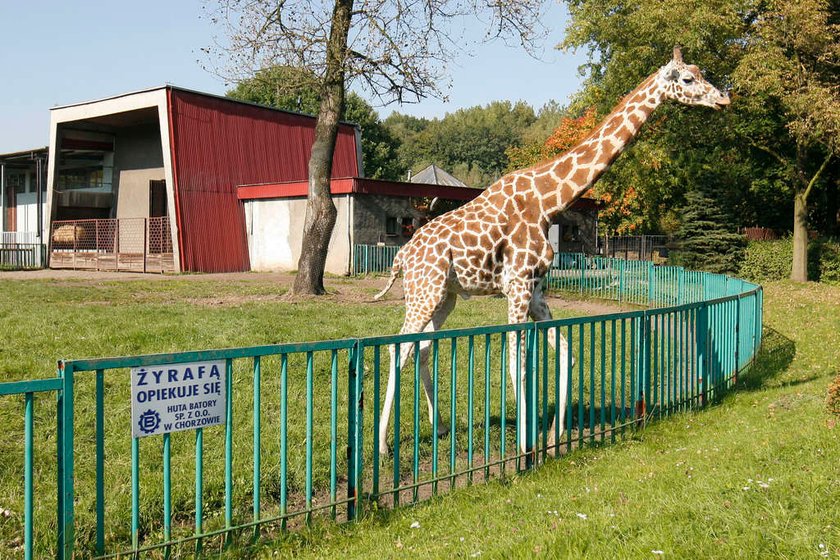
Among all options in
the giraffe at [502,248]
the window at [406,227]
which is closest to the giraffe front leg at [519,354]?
the giraffe at [502,248]

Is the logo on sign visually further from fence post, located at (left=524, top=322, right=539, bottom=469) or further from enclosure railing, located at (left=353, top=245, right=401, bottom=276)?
enclosure railing, located at (left=353, top=245, right=401, bottom=276)

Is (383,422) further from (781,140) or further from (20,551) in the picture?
(781,140)

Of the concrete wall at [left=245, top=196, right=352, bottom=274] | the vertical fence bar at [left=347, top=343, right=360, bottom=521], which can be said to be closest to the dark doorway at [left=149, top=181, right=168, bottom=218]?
the concrete wall at [left=245, top=196, right=352, bottom=274]

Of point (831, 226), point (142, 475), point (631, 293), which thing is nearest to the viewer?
point (142, 475)

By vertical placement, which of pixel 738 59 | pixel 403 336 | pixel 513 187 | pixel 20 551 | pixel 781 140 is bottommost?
pixel 20 551

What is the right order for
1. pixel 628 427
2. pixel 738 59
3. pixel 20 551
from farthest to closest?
pixel 738 59 → pixel 628 427 → pixel 20 551

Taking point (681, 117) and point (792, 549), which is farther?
point (681, 117)

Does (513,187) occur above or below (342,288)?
above

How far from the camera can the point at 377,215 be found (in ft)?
99.5

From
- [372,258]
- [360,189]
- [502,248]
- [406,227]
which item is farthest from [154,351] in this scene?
[406,227]

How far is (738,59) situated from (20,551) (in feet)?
94.9

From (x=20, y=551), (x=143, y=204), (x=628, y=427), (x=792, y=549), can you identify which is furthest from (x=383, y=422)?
A: (x=143, y=204)

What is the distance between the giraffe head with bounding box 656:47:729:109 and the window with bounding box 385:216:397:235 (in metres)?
22.0

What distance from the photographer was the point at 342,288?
2277cm
